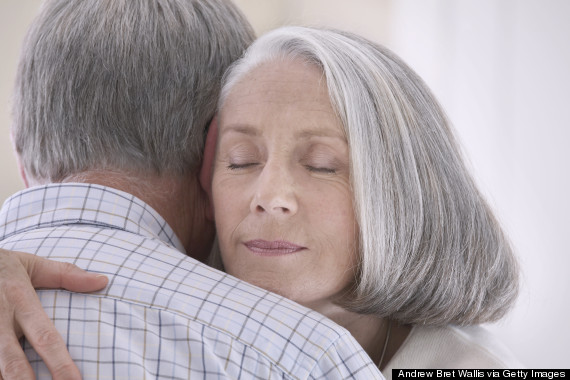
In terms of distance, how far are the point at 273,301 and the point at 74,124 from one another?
467mm

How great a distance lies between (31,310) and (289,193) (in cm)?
43

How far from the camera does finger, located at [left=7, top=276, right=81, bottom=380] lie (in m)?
0.87

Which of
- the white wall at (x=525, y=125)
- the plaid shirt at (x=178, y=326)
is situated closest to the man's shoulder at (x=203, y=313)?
the plaid shirt at (x=178, y=326)

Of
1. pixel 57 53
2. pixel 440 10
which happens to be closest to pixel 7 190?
pixel 440 10

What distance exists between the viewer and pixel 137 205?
1.13 m

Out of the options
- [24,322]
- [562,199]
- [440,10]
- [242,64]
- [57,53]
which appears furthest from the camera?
[440,10]

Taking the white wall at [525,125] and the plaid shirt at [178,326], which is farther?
the white wall at [525,125]

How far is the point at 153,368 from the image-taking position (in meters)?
0.90

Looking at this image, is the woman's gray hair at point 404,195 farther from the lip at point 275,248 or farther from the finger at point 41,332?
the finger at point 41,332

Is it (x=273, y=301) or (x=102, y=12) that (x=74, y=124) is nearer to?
(x=102, y=12)

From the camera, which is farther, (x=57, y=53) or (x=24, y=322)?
(x=57, y=53)

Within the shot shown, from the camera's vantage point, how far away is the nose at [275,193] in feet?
3.74

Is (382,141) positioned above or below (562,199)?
above

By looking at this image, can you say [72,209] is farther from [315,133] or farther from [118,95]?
[315,133]
